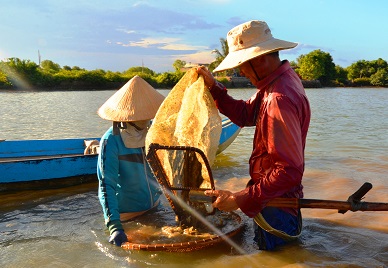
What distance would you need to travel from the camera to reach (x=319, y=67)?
68562 mm

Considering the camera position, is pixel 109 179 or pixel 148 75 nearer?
pixel 109 179

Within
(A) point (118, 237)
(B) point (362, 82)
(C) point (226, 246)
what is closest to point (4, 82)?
(A) point (118, 237)

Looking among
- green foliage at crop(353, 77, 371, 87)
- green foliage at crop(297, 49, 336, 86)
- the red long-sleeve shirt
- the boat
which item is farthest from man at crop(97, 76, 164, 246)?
green foliage at crop(353, 77, 371, 87)

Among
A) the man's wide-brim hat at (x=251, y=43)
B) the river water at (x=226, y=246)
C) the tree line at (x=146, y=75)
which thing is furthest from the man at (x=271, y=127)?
the tree line at (x=146, y=75)

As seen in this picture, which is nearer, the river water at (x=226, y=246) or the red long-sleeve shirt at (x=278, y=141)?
the red long-sleeve shirt at (x=278, y=141)

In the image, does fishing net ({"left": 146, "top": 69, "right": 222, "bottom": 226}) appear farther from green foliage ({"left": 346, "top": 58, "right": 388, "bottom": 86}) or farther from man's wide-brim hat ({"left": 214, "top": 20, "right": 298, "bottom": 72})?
green foliage ({"left": 346, "top": 58, "right": 388, "bottom": 86})

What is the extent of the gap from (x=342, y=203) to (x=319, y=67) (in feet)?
231

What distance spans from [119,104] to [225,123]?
523 cm

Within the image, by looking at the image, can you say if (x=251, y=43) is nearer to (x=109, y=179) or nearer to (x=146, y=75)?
(x=109, y=179)

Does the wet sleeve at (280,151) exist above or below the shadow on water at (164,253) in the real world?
above

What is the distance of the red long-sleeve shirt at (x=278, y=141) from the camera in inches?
95.3

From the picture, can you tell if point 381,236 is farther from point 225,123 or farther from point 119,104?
point 225,123

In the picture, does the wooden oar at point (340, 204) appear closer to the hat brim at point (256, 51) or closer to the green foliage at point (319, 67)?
the hat brim at point (256, 51)

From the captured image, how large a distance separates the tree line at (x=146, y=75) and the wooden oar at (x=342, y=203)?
3077cm
